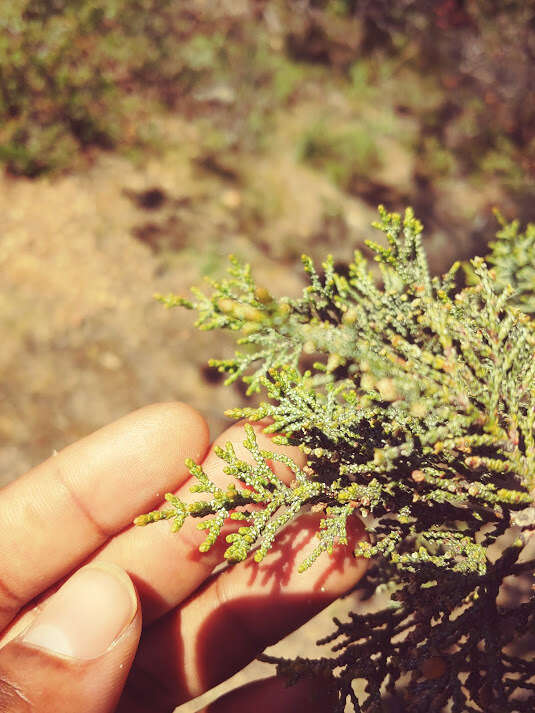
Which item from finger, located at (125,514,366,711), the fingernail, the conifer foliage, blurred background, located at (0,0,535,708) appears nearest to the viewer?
the conifer foliage

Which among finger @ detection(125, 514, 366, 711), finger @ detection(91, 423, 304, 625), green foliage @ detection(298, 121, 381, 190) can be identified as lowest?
finger @ detection(125, 514, 366, 711)

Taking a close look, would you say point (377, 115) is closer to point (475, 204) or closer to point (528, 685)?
point (475, 204)

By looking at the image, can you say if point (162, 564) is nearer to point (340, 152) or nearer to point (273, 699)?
point (273, 699)

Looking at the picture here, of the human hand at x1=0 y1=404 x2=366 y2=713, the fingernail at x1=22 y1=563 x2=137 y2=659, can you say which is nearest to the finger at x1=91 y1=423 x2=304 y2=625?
the human hand at x1=0 y1=404 x2=366 y2=713

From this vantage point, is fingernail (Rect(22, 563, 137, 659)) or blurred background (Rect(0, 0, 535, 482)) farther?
blurred background (Rect(0, 0, 535, 482))

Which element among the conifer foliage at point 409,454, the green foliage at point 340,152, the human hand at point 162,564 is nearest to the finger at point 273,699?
the human hand at point 162,564

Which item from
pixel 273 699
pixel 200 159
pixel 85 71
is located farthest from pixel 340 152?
pixel 273 699

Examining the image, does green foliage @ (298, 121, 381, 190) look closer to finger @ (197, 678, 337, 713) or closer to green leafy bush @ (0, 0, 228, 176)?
green leafy bush @ (0, 0, 228, 176)

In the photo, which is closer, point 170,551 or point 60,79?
point 170,551
